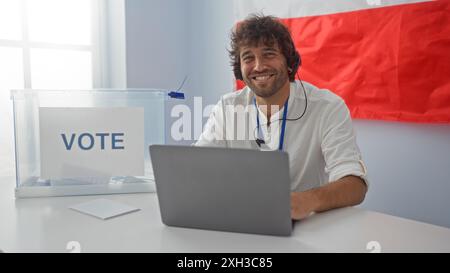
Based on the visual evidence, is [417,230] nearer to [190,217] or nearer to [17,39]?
[190,217]

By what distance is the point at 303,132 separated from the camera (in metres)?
1.48

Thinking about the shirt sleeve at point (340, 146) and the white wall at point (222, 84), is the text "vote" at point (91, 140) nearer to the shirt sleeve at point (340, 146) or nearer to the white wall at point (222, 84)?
the shirt sleeve at point (340, 146)

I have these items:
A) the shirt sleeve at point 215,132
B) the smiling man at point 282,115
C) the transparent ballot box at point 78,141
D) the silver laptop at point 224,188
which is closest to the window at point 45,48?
the transparent ballot box at point 78,141

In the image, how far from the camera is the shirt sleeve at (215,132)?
1577 millimetres

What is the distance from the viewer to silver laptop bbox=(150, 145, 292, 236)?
2.73 feet

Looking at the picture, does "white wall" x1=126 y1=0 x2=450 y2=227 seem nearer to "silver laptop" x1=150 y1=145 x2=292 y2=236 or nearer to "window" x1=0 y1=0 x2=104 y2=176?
"window" x1=0 y1=0 x2=104 y2=176

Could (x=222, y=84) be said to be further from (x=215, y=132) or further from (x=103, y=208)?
(x=103, y=208)

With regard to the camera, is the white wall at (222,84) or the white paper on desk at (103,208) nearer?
the white paper on desk at (103,208)

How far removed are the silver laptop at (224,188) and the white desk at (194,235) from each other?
0.03m

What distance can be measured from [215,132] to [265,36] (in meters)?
0.42

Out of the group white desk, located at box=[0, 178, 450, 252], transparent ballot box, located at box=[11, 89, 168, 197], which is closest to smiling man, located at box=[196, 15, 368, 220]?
white desk, located at box=[0, 178, 450, 252]

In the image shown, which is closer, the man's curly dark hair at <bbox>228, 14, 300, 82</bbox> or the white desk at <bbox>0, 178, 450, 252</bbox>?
the white desk at <bbox>0, 178, 450, 252</bbox>

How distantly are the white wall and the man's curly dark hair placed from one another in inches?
22.3

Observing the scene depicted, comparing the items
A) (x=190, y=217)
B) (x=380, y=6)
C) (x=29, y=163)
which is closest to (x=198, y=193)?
(x=190, y=217)
